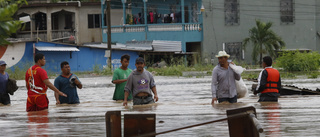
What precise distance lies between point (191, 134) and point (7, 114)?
4656 millimetres

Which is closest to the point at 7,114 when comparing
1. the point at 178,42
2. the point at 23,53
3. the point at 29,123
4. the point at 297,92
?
the point at 29,123

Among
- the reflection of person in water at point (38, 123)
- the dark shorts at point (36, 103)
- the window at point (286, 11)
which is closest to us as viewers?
the reflection of person in water at point (38, 123)

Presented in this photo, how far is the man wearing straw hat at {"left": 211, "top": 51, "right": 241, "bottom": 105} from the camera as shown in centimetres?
1050

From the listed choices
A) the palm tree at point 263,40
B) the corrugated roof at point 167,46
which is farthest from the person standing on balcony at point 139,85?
the corrugated roof at point 167,46

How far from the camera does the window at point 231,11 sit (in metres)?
43.8

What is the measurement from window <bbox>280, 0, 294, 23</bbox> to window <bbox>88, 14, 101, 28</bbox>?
14.1 metres

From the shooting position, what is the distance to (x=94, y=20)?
47656 millimetres

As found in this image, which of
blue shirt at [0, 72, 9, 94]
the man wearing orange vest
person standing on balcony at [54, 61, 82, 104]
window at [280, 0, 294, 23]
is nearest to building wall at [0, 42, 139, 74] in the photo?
window at [280, 0, 294, 23]

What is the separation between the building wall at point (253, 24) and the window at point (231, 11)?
233 mm

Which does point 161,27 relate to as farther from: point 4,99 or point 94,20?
point 4,99

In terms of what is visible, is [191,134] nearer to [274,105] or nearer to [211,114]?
[211,114]

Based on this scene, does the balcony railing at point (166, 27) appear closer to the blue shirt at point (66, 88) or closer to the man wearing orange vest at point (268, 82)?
the blue shirt at point (66, 88)

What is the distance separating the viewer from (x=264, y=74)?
34.4 ft

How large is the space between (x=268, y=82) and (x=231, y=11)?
3372 centimetres
